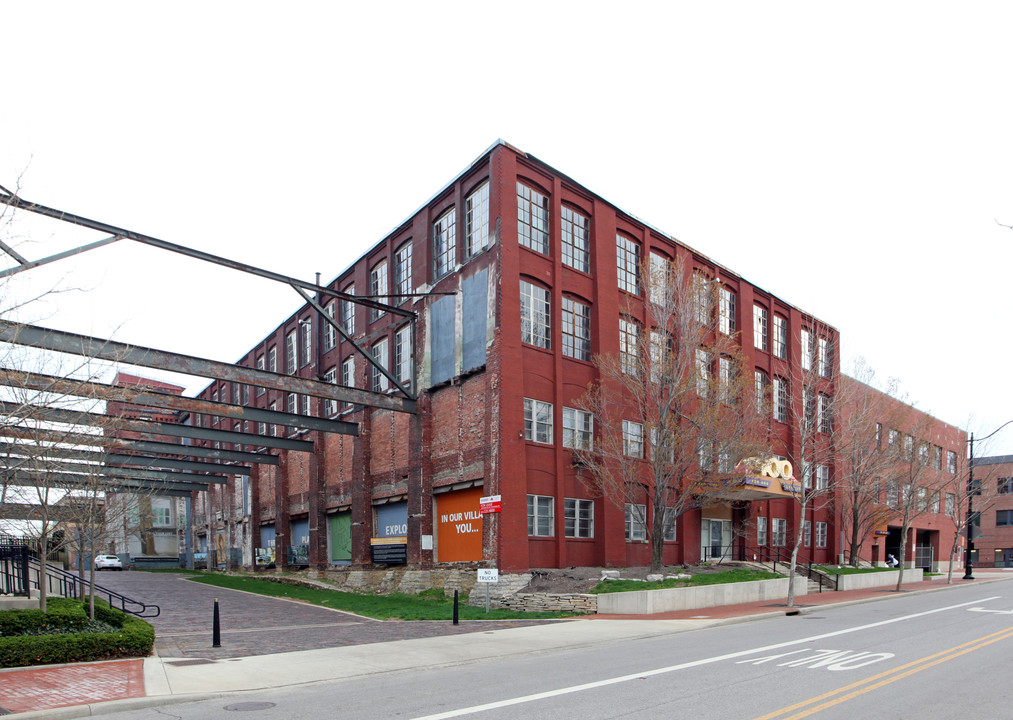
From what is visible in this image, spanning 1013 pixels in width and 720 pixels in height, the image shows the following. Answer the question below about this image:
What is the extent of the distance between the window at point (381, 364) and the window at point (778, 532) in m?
21.4

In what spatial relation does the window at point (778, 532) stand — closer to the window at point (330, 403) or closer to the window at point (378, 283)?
the window at point (378, 283)

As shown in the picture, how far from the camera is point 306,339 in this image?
46.5 meters

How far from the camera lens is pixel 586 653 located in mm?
15000

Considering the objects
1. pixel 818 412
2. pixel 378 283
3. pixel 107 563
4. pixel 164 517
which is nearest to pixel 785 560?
pixel 818 412

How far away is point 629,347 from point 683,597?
10.7 meters

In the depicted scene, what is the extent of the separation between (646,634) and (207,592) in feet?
78.8

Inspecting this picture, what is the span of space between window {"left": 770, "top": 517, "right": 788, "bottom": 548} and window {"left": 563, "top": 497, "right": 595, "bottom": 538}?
15406 mm

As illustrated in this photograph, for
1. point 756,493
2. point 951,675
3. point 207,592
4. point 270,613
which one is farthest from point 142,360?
point 756,493

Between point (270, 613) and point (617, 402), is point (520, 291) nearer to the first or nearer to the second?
point (617, 402)

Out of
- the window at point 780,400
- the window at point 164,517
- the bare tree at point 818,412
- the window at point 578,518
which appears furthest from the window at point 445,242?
the window at point 164,517

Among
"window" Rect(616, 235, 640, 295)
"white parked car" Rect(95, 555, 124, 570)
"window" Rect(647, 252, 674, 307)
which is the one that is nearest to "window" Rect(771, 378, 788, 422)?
"window" Rect(616, 235, 640, 295)

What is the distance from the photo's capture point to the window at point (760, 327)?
41375mm

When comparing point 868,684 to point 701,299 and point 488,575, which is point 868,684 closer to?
point 488,575

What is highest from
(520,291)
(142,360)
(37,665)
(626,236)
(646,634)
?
(626,236)
